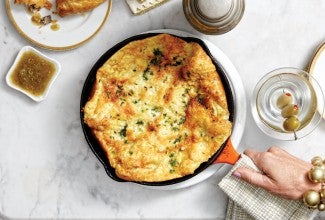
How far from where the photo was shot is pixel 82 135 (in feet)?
6.72

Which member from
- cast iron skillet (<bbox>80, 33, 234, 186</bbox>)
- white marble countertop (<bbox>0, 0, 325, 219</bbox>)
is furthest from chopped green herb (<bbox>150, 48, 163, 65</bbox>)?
white marble countertop (<bbox>0, 0, 325, 219</bbox>)

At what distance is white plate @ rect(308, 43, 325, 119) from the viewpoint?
6.32ft

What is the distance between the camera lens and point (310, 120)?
1.90 meters

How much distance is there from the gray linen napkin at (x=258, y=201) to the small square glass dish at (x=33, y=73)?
0.71 metres

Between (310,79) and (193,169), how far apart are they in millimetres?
513

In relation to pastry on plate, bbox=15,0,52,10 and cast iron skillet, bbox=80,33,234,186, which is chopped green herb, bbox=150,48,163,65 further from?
pastry on plate, bbox=15,0,52,10

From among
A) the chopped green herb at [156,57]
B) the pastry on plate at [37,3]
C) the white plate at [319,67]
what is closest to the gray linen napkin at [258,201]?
the white plate at [319,67]

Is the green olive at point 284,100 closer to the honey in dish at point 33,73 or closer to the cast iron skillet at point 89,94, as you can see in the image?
the cast iron skillet at point 89,94

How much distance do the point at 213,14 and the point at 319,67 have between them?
440 millimetres

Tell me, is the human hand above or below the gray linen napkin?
above

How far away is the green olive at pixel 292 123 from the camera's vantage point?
6.03 feet

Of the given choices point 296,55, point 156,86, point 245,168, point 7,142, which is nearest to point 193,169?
point 245,168

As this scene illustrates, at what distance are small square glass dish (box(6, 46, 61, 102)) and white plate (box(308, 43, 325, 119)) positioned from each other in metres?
0.89

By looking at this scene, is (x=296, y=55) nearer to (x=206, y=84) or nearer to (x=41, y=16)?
(x=206, y=84)
